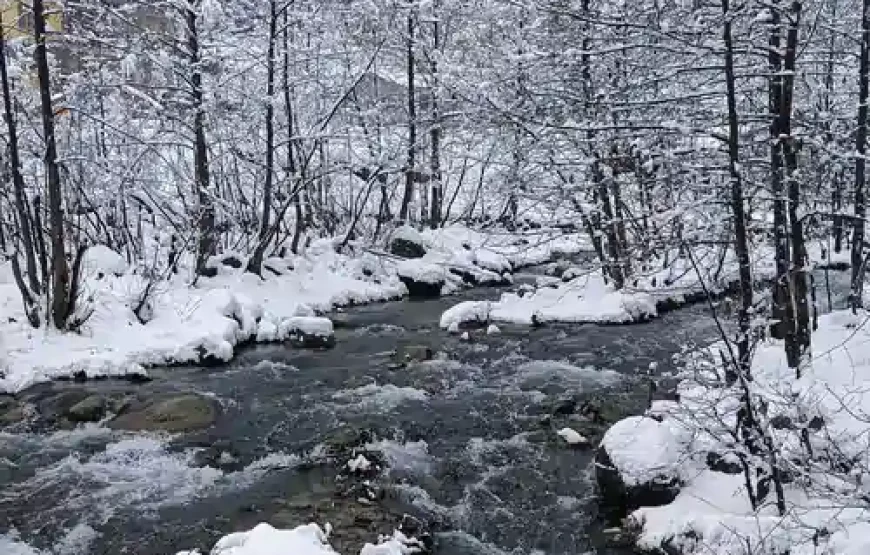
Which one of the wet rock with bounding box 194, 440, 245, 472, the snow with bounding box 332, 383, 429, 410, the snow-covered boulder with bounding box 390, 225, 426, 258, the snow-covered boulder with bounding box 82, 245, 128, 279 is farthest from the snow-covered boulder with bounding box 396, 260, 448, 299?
the wet rock with bounding box 194, 440, 245, 472

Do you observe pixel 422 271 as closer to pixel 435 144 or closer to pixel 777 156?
pixel 435 144

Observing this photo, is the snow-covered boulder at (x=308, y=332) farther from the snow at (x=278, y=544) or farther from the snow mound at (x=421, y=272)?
the snow at (x=278, y=544)

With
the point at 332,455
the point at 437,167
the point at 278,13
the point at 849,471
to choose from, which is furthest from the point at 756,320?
the point at 437,167

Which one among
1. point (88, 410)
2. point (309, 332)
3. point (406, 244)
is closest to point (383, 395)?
point (309, 332)

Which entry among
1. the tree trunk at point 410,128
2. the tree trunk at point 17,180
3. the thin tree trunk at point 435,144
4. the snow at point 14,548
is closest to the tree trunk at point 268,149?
the tree trunk at point 410,128

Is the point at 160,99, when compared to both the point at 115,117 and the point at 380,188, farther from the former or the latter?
the point at 380,188

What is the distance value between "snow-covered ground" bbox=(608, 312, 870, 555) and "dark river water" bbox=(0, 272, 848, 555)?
782mm

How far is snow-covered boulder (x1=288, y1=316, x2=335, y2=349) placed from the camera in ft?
44.8

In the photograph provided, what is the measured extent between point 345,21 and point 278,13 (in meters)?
6.66

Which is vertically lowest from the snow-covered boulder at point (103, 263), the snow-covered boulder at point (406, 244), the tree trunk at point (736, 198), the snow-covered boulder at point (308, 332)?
the snow-covered boulder at point (308, 332)

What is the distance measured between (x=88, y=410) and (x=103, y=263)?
20.7 feet

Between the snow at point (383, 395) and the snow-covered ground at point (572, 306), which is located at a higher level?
the snow-covered ground at point (572, 306)

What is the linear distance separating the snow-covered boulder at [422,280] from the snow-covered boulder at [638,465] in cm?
1094

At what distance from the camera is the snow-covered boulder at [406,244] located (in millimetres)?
20547
